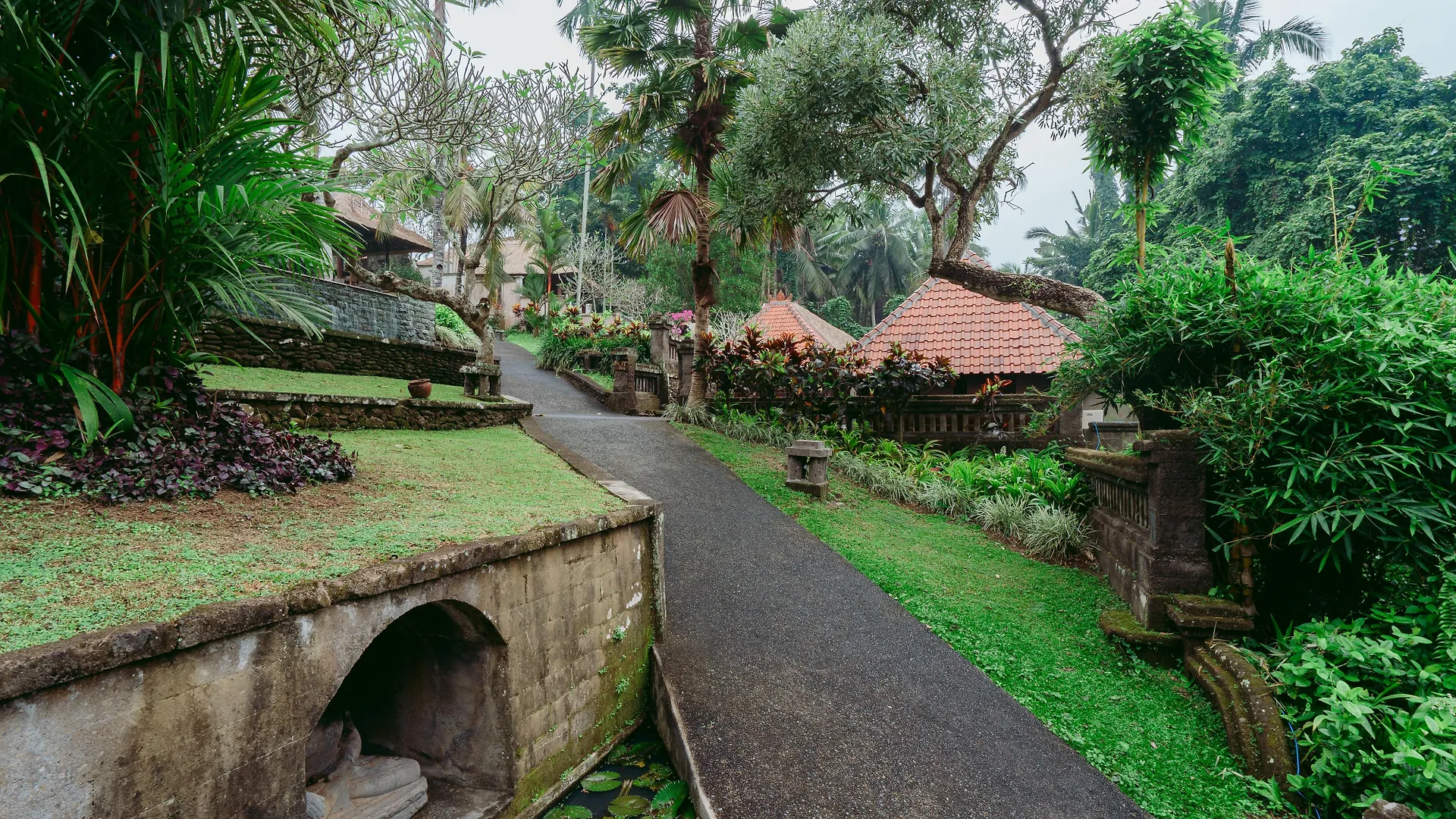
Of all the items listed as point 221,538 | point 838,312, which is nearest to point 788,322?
point 838,312

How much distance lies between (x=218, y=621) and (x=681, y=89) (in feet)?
37.9

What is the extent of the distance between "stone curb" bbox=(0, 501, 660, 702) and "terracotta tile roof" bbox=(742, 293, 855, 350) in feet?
51.0

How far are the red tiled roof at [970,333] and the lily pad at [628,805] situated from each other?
9.13 metres

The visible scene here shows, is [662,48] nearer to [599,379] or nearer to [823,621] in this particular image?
[599,379]

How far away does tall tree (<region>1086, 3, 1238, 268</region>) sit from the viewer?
635cm

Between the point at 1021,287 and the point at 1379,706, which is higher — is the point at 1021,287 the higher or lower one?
the higher one

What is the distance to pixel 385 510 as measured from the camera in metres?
4.46

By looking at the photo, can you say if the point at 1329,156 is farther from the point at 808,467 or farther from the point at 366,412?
the point at 366,412

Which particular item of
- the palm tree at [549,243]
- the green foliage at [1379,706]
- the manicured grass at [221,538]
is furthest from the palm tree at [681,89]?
the palm tree at [549,243]

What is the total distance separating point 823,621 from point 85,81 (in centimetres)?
559

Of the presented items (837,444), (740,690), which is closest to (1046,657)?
(740,690)

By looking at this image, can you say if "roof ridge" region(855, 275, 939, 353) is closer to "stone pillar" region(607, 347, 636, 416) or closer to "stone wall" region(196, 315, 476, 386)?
"stone pillar" region(607, 347, 636, 416)

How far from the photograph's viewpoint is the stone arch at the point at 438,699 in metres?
3.78

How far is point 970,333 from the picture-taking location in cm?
1355
